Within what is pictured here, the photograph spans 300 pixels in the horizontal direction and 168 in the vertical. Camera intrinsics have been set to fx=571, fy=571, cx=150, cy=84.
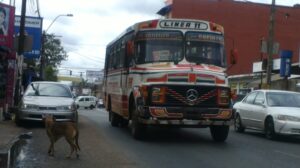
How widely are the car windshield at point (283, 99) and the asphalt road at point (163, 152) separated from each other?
48.0 inches

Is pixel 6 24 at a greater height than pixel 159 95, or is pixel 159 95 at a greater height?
pixel 6 24

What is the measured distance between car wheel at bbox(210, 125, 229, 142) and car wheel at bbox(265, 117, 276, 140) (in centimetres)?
216

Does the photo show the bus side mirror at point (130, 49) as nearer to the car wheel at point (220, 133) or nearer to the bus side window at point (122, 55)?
the bus side window at point (122, 55)

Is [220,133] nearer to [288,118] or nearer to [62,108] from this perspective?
[288,118]

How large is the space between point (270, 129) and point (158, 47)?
4574mm

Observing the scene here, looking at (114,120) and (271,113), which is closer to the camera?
(271,113)

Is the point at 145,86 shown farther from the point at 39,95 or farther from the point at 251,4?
the point at 251,4

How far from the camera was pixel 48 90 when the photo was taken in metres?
18.8

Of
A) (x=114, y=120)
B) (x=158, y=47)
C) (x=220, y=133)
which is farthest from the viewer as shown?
(x=114, y=120)

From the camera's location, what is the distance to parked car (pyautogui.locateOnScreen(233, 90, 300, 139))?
1627cm

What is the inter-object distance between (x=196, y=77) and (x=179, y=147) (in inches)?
70.4

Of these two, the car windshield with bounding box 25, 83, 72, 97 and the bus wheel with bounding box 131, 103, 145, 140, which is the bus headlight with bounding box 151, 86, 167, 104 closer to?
the bus wheel with bounding box 131, 103, 145, 140

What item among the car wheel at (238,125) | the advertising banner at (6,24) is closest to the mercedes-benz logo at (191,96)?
the car wheel at (238,125)

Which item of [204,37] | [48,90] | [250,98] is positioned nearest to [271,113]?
[250,98]
